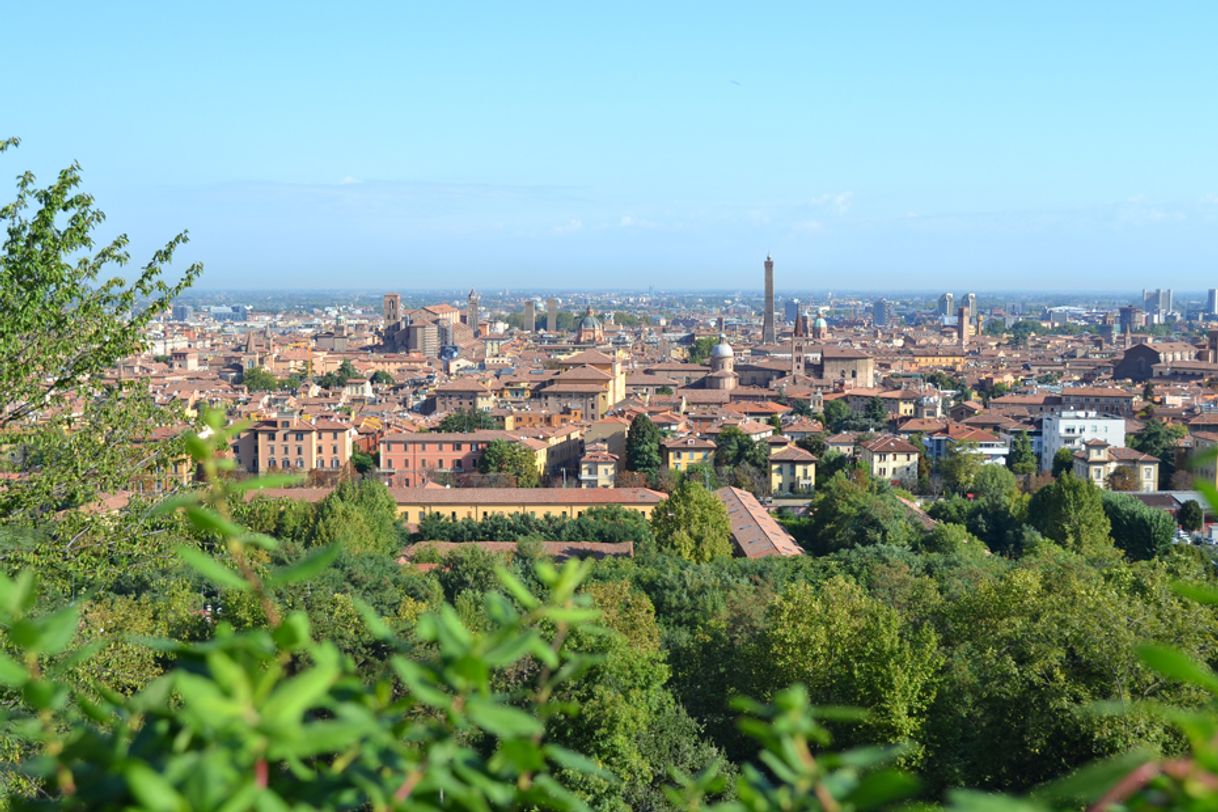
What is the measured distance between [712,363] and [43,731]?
38.9 meters

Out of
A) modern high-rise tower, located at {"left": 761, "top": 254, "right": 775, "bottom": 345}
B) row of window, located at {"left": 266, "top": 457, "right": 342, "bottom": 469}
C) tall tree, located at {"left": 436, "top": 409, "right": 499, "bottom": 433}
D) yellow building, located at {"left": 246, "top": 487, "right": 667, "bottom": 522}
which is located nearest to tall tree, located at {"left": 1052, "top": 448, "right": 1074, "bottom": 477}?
yellow building, located at {"left": 246, "top": 487, "right": 667, "bottom": 522}

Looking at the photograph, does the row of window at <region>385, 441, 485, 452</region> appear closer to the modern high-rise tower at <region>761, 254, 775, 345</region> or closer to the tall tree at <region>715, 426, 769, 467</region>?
the tall tree at <region>715, 426, 769, 467</region>

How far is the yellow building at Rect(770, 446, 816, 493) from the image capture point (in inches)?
901

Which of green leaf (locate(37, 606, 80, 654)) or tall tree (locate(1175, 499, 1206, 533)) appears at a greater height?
green leaf (locate(37, 606, 80, 654))

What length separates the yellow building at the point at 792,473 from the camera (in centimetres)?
2288

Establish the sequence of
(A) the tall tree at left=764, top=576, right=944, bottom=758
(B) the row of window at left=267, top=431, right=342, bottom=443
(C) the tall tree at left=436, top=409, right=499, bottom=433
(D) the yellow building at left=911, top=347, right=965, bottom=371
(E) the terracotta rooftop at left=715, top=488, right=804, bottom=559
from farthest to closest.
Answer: (D) the yellow building at left=911, top=347, right=965, bottom=371
(C) the tall tree at left=436, top=409, right=499, bottom=433
(B) the row of window at left=267, top=431, right=342, bottom=443
(E) the terracotta rooftop at left=715, top=488, right=804, bottom=559
(A) the tall tree at left=764, top=576, right=944, bottom=758

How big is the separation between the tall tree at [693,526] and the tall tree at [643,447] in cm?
682

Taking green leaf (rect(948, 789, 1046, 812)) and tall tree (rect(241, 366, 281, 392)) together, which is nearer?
green leaf (rect(948, 789, 1046, 812))

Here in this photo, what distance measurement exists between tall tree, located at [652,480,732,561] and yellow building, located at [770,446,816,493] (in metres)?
6.87

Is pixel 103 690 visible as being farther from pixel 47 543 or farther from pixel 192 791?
pixel 47 543

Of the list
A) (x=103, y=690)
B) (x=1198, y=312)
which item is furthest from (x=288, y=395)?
(x=1198, y=312)

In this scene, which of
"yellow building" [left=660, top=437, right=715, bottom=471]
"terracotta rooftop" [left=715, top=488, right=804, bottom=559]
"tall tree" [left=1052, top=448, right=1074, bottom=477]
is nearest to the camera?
"terracotta rooftop" [left=715, top=488, right=804, bottom=559]

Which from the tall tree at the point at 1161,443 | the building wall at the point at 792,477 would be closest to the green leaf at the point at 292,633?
the building wall at the point at 792,477

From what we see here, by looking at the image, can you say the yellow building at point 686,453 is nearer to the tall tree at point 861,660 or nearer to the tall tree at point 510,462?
the tall tree at point 510,462
